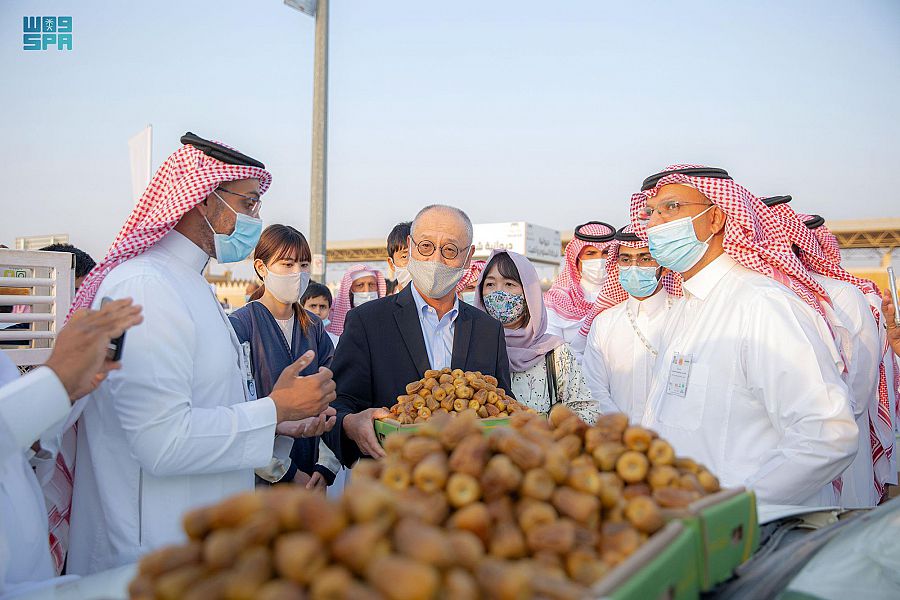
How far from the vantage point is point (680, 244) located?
10.7ft

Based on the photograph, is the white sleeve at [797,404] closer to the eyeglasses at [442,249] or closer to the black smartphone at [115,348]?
the eyeglasses at [442,249]

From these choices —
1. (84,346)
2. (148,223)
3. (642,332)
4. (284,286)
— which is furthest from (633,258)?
(84,346)

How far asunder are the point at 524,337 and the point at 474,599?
2996 millimetres

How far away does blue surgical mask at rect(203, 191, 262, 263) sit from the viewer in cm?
274

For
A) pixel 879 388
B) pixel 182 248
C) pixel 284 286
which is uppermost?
pixel 182 248

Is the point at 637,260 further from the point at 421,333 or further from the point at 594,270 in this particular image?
the point at 421,333

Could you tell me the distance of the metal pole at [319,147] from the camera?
9953 mm

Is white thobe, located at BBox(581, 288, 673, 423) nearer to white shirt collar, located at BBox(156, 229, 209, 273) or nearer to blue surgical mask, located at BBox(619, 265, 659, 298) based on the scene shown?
blue surgical mask, located at BBox(619, 265, 659, 298)

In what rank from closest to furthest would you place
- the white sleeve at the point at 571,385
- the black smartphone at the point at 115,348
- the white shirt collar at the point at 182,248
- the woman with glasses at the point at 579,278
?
the black smartphone at the point at 115,348 < the white shirt collar at the point at 182,248 < the white sleeve at the point at 571,385 < the woman with glasses at the point at 579,278

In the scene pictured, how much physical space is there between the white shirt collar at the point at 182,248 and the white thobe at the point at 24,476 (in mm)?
771

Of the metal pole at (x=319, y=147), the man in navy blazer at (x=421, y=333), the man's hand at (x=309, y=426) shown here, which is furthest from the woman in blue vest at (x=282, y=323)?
the metal pole at (x=319, y=147)

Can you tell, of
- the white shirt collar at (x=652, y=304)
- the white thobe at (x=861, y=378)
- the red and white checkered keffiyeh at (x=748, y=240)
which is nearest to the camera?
the red and white checkered keffiyeh at (x=748, y=240)

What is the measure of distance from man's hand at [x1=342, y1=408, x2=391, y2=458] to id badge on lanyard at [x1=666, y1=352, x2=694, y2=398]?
1.41 metres

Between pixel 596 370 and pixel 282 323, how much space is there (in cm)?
255
